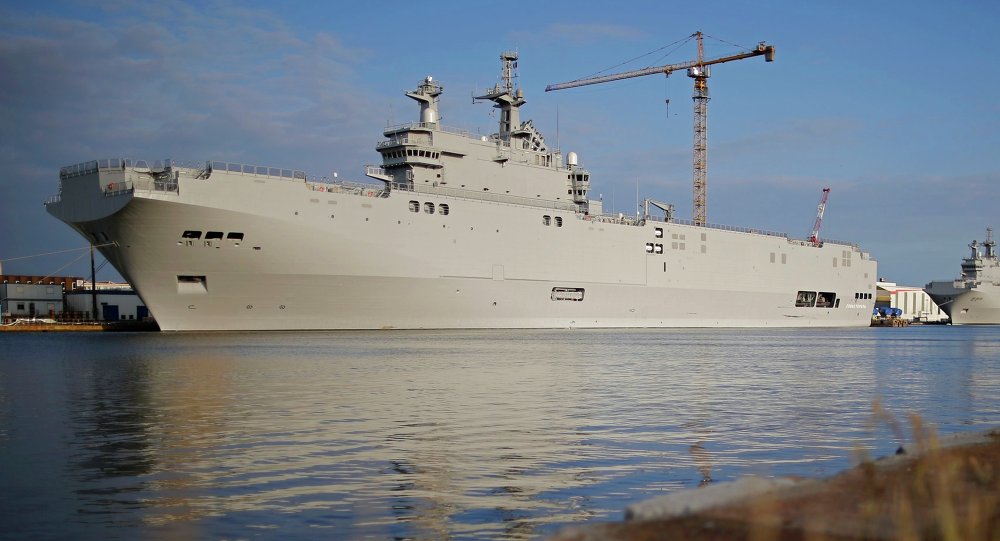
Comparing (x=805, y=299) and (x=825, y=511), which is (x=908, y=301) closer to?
(x=805, y=299)

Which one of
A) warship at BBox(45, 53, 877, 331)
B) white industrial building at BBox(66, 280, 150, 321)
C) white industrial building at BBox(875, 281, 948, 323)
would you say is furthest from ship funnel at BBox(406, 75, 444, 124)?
white industrial building at BBox(875, 281, 948, 323)

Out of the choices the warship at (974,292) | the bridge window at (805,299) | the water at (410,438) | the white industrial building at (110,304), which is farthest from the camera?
the warship at (974,292)

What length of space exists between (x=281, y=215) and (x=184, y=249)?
14.2 feet

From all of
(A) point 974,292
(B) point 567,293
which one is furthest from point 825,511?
(A) point 974,292

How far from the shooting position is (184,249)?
36.8 metres

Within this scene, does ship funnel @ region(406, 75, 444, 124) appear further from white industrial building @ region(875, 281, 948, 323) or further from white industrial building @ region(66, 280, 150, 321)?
white industrial building @ region(875, 281, 948, 323)

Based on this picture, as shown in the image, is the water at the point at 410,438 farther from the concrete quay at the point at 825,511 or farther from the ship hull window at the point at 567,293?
the ship hull window at the point at 567,293

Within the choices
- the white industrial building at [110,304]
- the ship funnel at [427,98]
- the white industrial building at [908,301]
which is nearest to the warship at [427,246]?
the ship funnel at [427,98]

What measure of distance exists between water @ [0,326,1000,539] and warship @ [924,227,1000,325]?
255ft

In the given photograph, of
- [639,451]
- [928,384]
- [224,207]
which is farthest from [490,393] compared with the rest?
[224,207]

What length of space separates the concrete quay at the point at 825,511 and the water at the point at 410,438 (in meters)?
0.35

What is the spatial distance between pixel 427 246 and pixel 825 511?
39.6 metres

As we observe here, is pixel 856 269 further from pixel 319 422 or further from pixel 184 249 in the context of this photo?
pixel 319 422

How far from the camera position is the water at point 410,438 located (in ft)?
22.4
